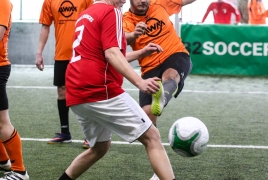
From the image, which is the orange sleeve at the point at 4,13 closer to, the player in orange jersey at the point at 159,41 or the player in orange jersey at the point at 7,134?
the player in orange jersey at the point at 7,134

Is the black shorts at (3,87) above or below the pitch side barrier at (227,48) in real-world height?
above

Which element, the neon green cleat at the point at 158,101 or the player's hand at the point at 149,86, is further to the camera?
the neon green cleat at the point at 158,101

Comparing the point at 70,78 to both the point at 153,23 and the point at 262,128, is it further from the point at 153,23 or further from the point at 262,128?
the point at 262,128

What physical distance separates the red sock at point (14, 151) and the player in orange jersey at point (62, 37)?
1825mm

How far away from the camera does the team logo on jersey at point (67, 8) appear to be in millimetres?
6789

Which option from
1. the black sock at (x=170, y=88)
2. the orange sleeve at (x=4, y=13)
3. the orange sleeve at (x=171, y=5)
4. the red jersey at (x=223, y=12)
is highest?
the orange sleeve at (x=4, y=13)

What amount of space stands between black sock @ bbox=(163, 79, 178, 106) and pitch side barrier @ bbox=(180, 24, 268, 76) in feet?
30.3

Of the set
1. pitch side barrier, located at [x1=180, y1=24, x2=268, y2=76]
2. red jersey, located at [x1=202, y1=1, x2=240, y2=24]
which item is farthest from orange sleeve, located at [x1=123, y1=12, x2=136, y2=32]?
red jersey, located at [x1=202, y1=1, x2=240, y2=24]

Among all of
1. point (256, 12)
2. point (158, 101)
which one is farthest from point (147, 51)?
point (256, 12)

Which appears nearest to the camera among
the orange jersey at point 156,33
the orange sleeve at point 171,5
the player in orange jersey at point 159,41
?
the player in orange jersey at point 159,41

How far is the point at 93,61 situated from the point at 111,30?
0.28m

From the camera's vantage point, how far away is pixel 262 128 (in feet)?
25.4

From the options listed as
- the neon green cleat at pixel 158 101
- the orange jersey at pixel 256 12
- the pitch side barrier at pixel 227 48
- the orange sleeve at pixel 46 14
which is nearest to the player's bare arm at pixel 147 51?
the neon green cleat at pixel 158 101

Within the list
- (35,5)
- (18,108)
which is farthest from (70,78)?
(35,5)
